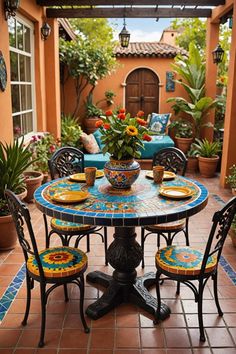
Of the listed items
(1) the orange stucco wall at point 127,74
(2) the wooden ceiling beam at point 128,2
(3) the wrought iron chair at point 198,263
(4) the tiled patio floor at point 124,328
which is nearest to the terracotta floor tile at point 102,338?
(4) the tiled patio floor at point 124,328

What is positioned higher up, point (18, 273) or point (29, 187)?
point (29, 187)

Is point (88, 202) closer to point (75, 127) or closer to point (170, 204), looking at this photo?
point (170, 204)

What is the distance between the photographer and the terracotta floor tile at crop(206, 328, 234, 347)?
261 cm

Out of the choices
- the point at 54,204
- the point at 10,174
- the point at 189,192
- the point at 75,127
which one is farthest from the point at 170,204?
the point at 75,127

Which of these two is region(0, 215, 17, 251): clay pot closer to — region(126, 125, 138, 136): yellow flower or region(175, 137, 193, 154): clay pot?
region(126, 125, 138, 136): yellow flower

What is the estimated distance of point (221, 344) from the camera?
8.55 ft

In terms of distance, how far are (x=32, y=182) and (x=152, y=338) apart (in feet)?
10.9

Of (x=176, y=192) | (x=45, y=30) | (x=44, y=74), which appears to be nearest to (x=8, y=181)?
(x=176, y=192)

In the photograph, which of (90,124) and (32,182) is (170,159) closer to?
(32,182)

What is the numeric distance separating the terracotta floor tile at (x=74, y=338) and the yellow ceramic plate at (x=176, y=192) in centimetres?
117

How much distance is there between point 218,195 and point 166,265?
3.79 metres

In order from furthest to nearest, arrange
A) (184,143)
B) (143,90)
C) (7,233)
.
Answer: (143,90) → (184,143) → (7,233)

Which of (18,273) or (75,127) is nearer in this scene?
(18,273)

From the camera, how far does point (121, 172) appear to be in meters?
3.00
